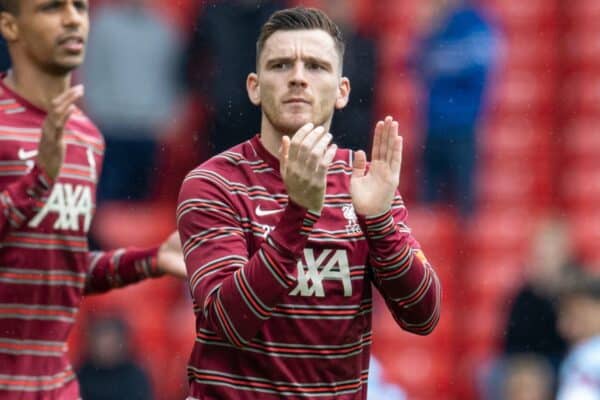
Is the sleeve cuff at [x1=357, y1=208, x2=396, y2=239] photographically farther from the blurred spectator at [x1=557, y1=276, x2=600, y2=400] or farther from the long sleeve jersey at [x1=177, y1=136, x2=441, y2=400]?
the blurred spectator at [x1=557, y1=276, x2=600, y2=400]

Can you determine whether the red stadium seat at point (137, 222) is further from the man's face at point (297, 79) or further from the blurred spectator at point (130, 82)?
the man's face at point (297, 79)

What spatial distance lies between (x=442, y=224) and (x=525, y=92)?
1777 mm

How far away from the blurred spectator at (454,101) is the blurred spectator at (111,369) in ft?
6.74

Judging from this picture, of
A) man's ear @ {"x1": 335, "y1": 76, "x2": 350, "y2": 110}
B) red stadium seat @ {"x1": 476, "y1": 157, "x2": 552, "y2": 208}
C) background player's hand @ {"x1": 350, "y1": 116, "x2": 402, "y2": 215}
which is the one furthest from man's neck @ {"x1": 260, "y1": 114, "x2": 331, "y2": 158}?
red stadium seat @ {"x1": 476, "y1": 157, "x2": 552, "y2": 208}

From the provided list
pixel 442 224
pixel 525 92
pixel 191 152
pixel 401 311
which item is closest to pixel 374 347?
pixel 442 224

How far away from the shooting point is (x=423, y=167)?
30.8 feet

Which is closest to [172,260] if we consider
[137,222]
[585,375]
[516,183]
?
[585,375]

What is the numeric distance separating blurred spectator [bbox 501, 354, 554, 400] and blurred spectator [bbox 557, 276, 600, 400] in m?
0.08

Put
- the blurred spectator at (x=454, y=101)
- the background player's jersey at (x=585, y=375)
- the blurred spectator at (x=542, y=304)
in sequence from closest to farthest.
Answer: the background player's jersey at (x=585, y=375) < the blurred spectator at (x=542, y=304) < the blurred spectator at (x=454, y=101)

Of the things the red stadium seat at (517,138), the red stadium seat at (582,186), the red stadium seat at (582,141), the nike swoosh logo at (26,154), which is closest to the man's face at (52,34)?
the nike swoosh logo at (26,154)

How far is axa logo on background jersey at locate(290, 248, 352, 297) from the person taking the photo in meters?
4.57

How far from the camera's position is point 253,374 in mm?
4547

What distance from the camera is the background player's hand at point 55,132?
5105 mm

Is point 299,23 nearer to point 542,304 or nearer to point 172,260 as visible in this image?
point 172,260
